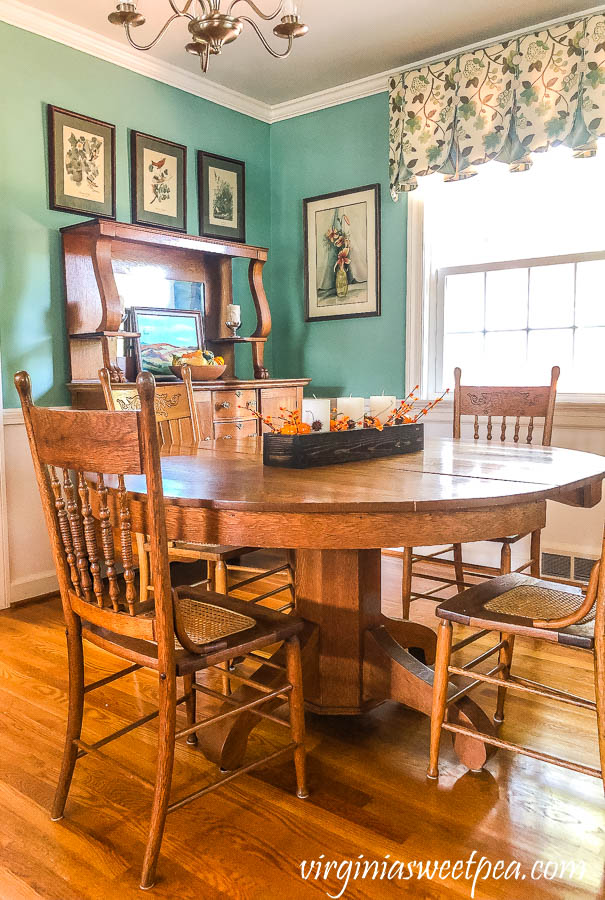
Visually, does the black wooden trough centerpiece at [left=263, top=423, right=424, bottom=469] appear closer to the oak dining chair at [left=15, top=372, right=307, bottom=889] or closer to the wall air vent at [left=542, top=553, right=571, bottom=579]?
the oak dining chair at [left=15, top=372, right=307, bottom=889]

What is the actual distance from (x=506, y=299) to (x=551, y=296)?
233mm

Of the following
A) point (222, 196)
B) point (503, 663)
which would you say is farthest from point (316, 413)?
point (222, 196)

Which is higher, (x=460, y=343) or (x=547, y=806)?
(x=460, y=343)

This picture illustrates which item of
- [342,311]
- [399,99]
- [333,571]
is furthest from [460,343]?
[333,571]

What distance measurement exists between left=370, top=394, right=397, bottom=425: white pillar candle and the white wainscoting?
1531 millimetres

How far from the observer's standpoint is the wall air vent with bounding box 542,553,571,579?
11.1ft

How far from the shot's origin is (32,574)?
3.21 meters

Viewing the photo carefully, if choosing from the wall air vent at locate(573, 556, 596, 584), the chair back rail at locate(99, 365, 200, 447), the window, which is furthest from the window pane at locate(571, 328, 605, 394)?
the chair back rail at locate(99, 365, 200, 447)

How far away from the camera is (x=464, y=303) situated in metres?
3.74

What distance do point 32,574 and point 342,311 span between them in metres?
2.23

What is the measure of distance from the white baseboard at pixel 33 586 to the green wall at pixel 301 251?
6.33 feet

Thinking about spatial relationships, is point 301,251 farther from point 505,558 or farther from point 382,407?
point 505,558

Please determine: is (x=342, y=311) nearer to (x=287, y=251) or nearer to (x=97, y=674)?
(x=287, y=251)

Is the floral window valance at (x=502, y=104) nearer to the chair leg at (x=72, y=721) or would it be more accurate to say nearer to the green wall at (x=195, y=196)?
the green wall at (x=195, y=196)
